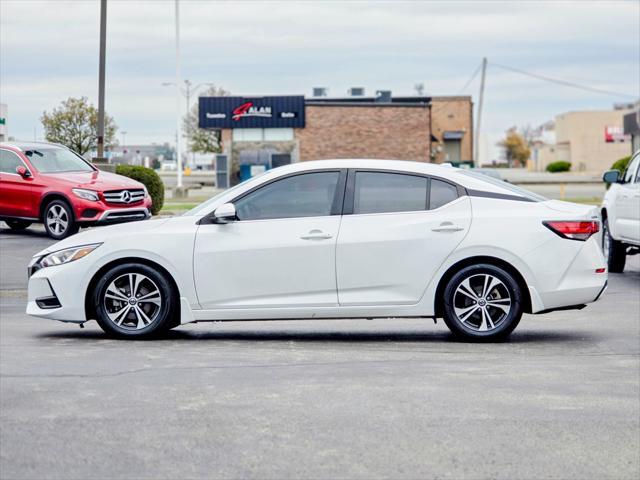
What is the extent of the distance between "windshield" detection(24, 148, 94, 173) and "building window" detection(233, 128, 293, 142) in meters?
55.6

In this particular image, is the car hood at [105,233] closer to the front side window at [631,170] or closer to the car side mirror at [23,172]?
the front side window at [631,170]

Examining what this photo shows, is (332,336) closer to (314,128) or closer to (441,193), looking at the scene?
(441,193)

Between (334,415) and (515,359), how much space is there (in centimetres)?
259

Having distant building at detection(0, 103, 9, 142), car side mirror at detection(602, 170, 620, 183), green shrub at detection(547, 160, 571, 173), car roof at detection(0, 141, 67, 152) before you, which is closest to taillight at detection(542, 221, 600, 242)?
car side mirror at detection(602, 170, 620, 183)

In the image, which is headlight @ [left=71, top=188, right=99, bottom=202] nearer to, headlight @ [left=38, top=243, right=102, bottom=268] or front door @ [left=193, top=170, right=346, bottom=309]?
headlight @ [left=38, top=243, right=102, bottom=268]

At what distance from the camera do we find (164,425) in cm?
745

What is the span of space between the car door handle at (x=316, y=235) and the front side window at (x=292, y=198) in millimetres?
197

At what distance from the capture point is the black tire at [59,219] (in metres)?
20.8

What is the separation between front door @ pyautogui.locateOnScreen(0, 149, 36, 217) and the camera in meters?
21.2

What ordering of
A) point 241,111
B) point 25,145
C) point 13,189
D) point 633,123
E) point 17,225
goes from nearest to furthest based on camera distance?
point 13,189 < point 25,145 < point 17,225 < point 241,111 < point 633,123

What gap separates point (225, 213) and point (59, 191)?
36.3 ft

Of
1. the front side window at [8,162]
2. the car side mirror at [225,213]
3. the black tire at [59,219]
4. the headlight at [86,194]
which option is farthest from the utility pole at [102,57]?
the car side mirror at [225,213]

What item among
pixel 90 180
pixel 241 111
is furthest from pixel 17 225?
pixel 241 111

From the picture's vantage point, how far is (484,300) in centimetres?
1041
